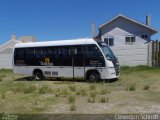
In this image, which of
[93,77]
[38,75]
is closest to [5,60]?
[38,75]

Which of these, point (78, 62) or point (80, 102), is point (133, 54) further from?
point (80, 102)

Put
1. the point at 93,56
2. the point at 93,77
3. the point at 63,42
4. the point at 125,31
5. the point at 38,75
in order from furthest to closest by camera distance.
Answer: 1. the point at 125,31
2. the point at 38,75
3. the point at 63,42
4. the point at 93,77
5. the point at 93,56

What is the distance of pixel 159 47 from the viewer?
29.2m

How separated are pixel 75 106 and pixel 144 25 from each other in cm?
2706

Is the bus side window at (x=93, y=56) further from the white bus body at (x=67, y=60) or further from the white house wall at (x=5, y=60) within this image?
the white house wall at (x=5, y=60)

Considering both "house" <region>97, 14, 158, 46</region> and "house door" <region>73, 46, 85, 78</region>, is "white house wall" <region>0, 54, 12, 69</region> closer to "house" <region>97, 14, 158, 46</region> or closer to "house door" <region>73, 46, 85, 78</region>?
"house" <region>97, 14, 158, 46</region>

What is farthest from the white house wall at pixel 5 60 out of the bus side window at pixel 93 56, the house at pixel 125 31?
the bus side window at pixel 93 56

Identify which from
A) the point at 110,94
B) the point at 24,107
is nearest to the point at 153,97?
the point at 110,94

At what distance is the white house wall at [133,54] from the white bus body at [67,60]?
921cm

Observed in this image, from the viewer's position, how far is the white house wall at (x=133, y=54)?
1148 inches

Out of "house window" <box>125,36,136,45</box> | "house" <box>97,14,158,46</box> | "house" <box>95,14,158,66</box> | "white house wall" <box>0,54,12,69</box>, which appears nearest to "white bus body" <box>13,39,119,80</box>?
"white house wall" <box>0,54,12,69</box>

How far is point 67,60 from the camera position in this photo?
21.3 metres

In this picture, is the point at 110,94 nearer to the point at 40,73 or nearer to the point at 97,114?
the point at 97,114

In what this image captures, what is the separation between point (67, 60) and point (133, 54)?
1015 cm
